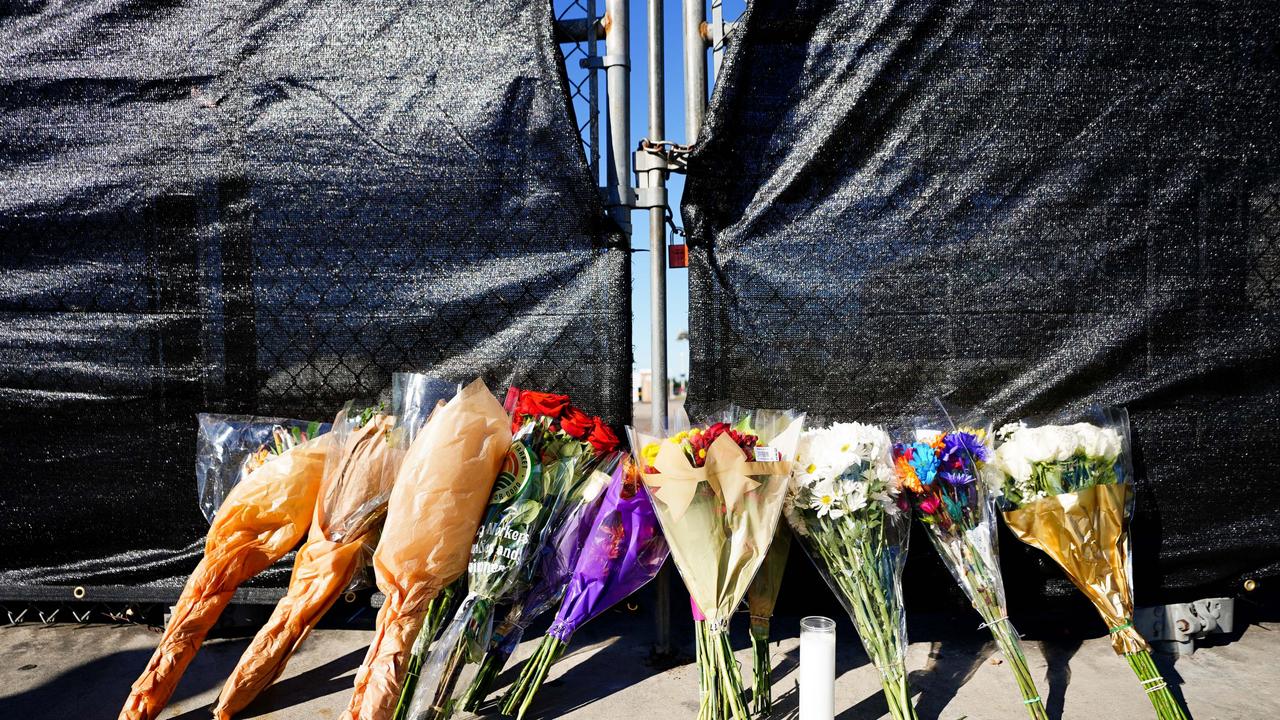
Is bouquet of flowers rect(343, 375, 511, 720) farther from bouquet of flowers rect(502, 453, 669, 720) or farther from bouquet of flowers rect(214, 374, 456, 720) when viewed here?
bouquet of flowers rect(502, 453, 669, 720)

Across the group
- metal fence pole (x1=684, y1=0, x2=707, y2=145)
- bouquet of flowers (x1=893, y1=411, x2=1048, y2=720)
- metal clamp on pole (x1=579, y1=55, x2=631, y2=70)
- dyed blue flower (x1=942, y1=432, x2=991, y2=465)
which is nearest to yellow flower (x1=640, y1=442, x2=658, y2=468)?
bouquet of flowers (x1=893, y1=411, x2=1048, y2=720)

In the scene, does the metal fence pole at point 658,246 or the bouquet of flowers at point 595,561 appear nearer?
the bouquet of flowers at point 595,561

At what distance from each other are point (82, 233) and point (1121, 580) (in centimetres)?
410

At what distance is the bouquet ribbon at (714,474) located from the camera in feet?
7.14

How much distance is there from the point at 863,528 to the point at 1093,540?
812mm

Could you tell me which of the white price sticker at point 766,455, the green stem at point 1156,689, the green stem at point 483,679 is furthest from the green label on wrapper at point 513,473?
the green stem at point 1156,689

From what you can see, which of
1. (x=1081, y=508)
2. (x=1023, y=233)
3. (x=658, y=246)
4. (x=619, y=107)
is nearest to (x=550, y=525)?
(x=658, y=246)

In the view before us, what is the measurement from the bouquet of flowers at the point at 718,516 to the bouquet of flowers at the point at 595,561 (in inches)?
7.5

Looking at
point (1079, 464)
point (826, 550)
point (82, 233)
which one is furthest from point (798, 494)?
point (82, 233)

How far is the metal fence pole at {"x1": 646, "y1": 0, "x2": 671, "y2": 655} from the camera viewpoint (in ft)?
9.32

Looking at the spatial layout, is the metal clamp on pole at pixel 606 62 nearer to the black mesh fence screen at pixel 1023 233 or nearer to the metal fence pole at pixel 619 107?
the metal fence pole at pixel 619 107

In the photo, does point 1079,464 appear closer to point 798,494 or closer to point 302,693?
point 798,494

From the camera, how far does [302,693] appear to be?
2619 mm

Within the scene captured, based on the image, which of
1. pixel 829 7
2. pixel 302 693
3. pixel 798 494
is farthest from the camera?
pixel 829 7
